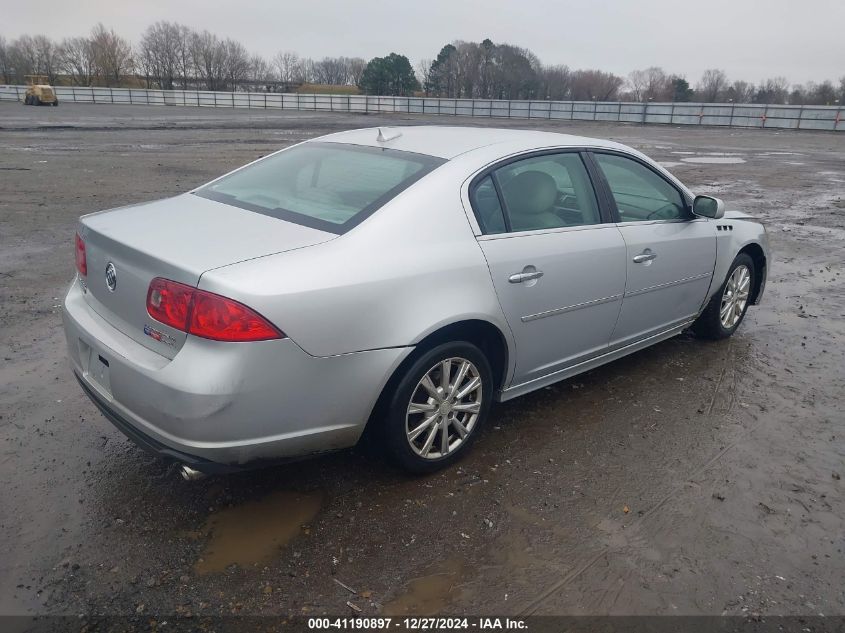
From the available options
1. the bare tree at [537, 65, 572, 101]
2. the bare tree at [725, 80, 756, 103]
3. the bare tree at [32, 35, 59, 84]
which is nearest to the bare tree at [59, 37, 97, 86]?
the bare tree at [32, 35, 59, 84]

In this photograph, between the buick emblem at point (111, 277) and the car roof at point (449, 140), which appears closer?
the buick emblem at point (111, 277)

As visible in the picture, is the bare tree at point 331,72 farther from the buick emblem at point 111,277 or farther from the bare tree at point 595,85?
the buick emblem at point 111,277

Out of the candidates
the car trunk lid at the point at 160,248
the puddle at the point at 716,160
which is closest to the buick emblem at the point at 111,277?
the car trunk lid at the point at 160,248

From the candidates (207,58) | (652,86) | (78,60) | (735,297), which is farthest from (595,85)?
(735,297)

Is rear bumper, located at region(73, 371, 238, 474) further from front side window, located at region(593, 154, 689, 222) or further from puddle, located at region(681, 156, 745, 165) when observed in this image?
puddle, located at region(681, 156, 745, 165)

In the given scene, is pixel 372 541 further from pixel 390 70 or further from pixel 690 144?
pixel 390 70

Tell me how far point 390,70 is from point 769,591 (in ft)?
284

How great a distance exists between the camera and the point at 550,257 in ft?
11.8

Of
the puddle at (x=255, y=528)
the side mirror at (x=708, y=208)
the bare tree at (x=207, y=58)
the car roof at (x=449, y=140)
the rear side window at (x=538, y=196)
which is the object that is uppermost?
the bare tree at (x=207, y=58)

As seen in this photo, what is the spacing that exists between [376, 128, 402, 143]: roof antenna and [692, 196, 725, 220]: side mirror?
215cm

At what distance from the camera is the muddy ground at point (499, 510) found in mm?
2602

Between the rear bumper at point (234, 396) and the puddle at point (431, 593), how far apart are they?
673mm

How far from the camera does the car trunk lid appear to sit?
8.90 ft

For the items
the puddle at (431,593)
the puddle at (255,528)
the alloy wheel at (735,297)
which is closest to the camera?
the puddle at (431,593)
